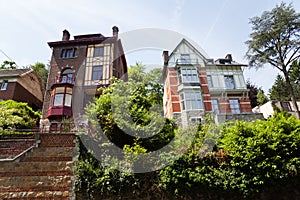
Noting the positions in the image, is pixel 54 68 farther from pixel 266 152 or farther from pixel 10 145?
pixel 266 152

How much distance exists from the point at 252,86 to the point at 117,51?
2108 centimetres

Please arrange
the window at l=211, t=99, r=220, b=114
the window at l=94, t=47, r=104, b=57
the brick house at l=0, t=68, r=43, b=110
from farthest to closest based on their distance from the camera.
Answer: the brick house at l=0, t=68, r=43, b=110 → the window at l=94, t=47, r=104, b=57 → the window at l=211, t=99, r=220, b=114

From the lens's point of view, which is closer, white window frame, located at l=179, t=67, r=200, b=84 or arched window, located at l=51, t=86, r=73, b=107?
arched window, located at l=51, t=86, r=73, b=107

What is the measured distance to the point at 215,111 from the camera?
18.9 metres

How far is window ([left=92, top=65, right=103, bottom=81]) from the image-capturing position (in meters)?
18.1

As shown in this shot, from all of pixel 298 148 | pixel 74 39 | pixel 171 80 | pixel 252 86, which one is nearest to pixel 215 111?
pixel 171 80

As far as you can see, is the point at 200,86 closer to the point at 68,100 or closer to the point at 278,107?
the point at 278,107

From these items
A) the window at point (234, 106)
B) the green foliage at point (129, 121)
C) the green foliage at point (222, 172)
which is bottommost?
the green foliage at point (222, 172)

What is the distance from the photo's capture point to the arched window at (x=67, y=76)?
59.4 ft

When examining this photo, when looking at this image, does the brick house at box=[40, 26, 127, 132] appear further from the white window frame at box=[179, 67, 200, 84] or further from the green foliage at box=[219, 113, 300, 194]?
the green foliage at box=[219, 113, 300, 194]

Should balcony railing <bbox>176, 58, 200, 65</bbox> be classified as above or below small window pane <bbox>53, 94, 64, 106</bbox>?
above

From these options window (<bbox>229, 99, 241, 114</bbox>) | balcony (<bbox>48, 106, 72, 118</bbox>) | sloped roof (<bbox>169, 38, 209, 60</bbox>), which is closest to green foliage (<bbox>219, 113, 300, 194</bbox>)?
window (<bbox>229, 99, 241, 114</bbox>)

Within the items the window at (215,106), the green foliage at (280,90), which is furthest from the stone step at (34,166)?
the green foliage at (280,90)

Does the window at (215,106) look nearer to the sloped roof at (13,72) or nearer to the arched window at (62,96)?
the arched window at (62,96)
